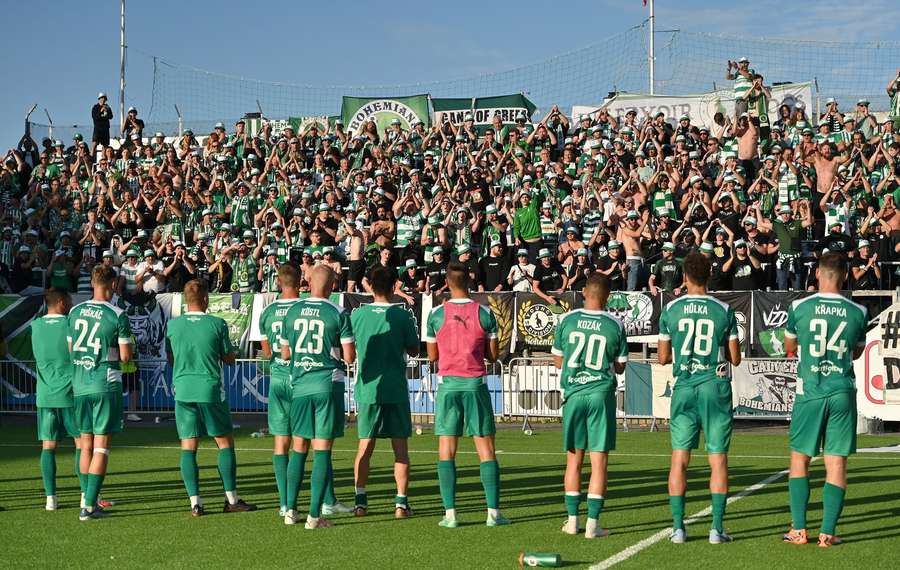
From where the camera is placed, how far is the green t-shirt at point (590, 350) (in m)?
9.98

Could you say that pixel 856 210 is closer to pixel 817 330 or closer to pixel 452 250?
pixel 452 250

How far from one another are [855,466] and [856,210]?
9585 millimetres

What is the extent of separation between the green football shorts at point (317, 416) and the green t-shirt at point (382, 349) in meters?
0.37

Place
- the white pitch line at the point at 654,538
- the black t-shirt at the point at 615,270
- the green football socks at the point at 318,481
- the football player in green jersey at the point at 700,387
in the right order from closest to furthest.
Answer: the white pitch line at the point at 654,538, the football player in green jersey at the point at 700,387, the green football socks at the point at 318,481, the black t-shirt at the point at 615,270

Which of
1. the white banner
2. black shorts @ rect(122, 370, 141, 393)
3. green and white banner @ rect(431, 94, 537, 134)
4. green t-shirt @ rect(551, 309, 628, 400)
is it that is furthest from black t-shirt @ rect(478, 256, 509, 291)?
green t-shirt @ rect(551, 309, 628, 400)

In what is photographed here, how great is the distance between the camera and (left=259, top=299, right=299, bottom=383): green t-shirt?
10.8m

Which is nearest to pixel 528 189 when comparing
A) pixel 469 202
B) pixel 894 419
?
pixel 469 202

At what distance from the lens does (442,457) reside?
34.5ft

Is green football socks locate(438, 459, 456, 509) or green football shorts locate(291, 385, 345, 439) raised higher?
green football shorts locate(291, 385, 345, 439)

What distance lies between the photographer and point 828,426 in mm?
9445

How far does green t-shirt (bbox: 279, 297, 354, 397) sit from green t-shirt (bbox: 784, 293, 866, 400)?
151 inches

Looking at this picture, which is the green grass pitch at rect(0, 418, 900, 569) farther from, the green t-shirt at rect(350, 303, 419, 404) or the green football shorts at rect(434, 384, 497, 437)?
the green t-shirt at rect(350, 303, 419, 404)

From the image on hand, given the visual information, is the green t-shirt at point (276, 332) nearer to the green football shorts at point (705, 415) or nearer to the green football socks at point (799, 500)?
the green football shorts at point (705, 415)

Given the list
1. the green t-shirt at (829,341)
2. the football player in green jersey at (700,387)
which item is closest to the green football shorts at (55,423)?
the football player in green jersey at (700,387)
